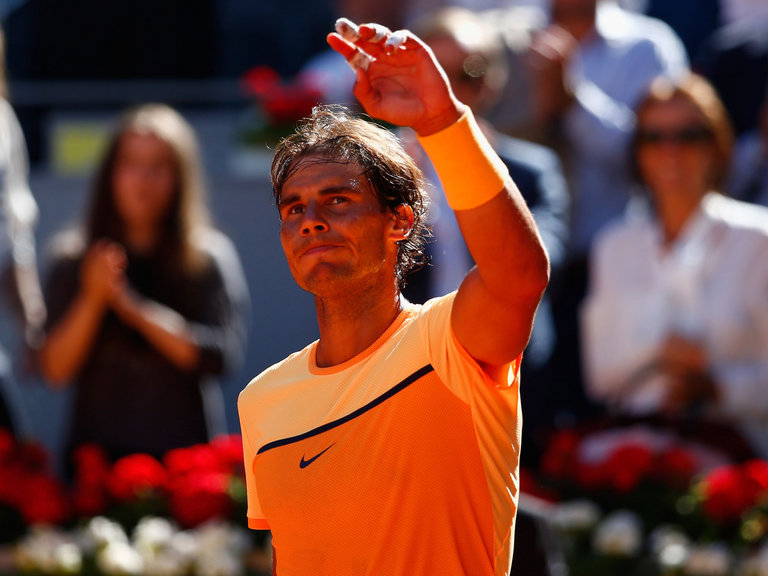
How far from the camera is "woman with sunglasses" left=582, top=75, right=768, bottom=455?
177 inches

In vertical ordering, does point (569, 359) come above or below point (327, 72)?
below

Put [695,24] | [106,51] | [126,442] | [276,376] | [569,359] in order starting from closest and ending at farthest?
1. [276,376]
2. [126,442]
3. [569,359]
4. [695,24]
5. [106,51]

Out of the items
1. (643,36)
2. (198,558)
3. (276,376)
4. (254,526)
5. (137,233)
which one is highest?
(276,376)

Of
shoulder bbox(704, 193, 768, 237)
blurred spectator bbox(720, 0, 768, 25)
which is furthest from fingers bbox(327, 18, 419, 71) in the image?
blurred spectator bbox(720, 0, 768, 25)

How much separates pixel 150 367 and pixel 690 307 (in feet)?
6.75

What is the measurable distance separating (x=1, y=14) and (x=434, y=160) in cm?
602

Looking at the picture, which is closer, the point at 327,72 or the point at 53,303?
the point at 53,303

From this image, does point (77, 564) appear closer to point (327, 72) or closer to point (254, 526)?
point (254, 526)

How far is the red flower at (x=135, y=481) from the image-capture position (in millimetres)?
4395

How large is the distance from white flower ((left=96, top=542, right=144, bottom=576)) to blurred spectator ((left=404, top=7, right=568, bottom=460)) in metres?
1.23

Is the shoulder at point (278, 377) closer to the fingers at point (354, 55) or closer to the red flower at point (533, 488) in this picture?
the fingers at point (354, 55)

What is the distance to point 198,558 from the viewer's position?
13.3ft

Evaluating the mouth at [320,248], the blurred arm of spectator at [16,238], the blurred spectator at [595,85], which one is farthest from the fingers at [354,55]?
the blurred arm of spectator at [16,238]

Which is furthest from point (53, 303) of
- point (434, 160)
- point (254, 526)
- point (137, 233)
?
point (434, 160)
